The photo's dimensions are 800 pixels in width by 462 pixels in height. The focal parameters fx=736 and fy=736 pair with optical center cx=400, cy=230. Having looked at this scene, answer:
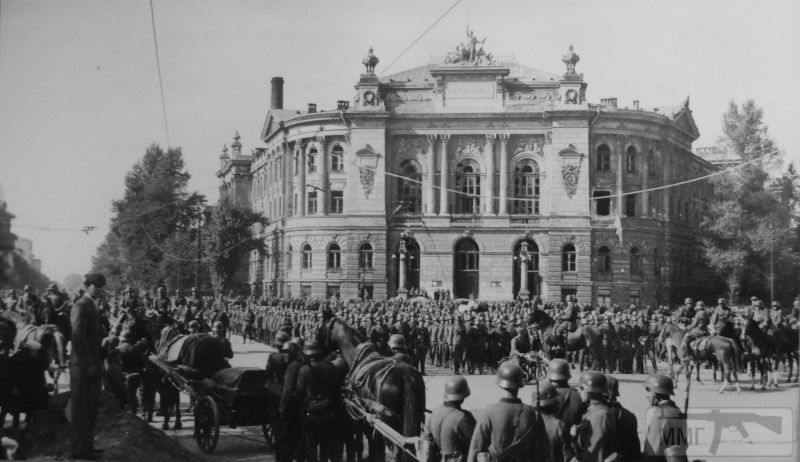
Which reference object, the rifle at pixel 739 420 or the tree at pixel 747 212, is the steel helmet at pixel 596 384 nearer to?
the rifle at pixel 739 420

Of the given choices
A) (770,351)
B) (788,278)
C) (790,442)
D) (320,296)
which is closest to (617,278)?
(788,278)

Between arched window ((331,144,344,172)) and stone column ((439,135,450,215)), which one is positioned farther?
arched window ((331,144,344,172))

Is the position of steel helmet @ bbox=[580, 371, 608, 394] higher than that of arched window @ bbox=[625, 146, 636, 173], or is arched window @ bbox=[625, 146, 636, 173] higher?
arched window @ bbox=[625, 146, 636, 173]

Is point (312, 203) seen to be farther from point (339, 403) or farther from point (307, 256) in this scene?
point (339, 403)

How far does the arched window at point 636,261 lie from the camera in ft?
159

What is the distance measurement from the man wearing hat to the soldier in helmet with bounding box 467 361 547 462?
2.23ft

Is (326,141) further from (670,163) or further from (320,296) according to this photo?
(670,163)

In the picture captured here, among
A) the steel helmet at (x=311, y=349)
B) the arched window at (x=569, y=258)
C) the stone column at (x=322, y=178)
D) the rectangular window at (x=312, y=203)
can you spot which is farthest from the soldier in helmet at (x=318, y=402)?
the rectangular window at (x=312, y=203)

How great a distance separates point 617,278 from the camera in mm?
47969

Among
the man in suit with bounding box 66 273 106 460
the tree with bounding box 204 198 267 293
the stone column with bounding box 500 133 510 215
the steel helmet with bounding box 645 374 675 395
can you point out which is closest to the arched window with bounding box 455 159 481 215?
the stone column with bounding box 500 133 510 215

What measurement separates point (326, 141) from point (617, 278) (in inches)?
857

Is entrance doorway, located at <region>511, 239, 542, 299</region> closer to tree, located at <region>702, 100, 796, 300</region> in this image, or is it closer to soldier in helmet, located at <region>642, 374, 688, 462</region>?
tree, located at <region>702, 100, 796, 300</region>

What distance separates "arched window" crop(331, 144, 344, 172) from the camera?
51375 mm

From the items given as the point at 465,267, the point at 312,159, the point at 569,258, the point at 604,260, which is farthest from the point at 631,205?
the point at 312,159
